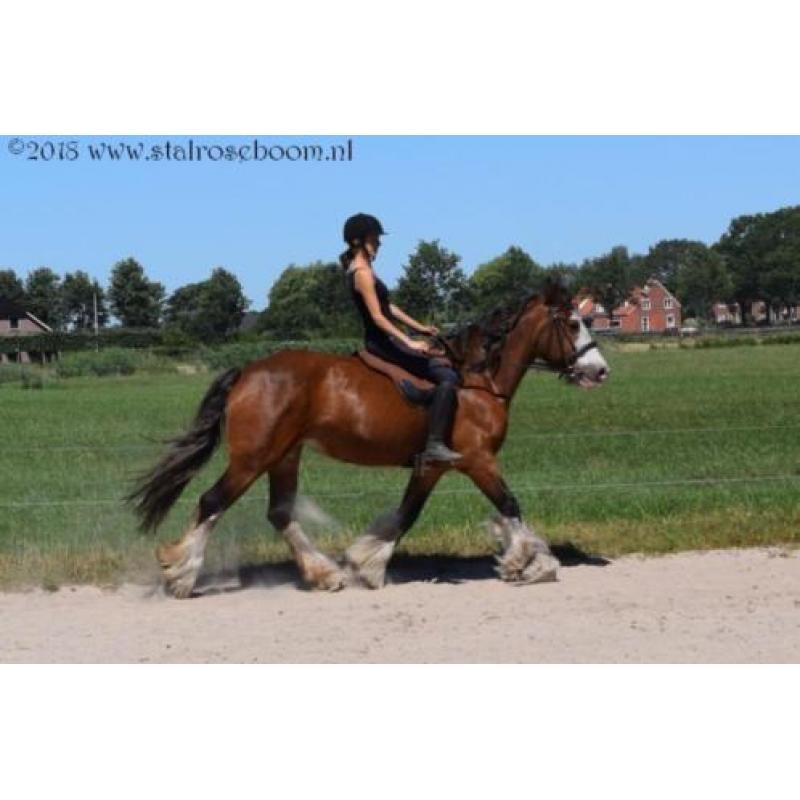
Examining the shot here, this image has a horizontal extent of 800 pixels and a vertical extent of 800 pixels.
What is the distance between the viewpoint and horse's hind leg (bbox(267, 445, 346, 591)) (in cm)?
829

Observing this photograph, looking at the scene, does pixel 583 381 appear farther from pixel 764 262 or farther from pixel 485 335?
pixel 764 262

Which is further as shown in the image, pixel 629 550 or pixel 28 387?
pixel 28 387

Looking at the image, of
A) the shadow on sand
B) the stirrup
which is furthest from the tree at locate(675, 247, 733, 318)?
the stirrup

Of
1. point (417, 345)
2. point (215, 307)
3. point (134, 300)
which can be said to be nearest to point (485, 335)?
point (417, 345)

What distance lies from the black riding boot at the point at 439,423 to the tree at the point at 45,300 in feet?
169

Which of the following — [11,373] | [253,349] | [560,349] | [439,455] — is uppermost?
[560,349]

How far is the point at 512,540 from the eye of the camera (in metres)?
8.19

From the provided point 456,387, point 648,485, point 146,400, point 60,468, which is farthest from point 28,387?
point 456,387

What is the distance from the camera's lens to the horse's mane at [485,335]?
8617mm

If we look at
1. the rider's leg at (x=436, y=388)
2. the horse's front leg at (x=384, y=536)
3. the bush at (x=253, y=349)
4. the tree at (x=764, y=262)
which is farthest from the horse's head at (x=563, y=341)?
the tree at (x=764, y=262)

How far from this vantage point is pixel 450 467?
8.22 meters

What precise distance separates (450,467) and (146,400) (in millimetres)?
23764

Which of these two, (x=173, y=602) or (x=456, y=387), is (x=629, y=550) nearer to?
(x=456, y=387)

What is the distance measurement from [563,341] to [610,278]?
1198 centimetres
